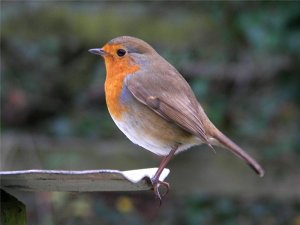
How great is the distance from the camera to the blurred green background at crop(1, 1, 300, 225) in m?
4.00

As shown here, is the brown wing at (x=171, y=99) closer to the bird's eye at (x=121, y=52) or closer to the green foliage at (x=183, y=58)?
the bird's eye at (x=121, y=52)

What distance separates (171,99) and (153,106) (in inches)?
2.8

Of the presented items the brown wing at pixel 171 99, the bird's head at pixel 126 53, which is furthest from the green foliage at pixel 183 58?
the brown wing at pixel 171 99

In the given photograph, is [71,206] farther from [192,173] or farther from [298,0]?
[298,0]

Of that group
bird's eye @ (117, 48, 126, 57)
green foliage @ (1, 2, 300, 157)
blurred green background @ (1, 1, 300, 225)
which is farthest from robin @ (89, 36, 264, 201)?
green foliage @ (1, 2, 300, 157)

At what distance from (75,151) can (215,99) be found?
3.06 feet

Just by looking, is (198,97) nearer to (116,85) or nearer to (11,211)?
(116,85)

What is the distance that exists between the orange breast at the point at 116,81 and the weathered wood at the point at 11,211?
123 cm

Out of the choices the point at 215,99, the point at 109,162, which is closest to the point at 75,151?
the point at 109,162

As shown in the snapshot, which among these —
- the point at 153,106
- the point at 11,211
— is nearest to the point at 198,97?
the point at 153,106

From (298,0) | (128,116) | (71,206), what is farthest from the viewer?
→ (298,0)

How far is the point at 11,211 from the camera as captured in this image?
1378mm

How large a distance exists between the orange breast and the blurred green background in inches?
40.0

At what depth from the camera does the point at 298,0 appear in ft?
13.8
